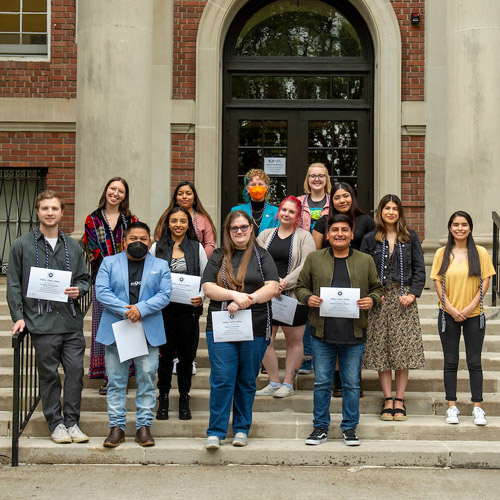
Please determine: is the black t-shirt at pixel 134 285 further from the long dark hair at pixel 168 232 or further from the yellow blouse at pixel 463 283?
the yellow blouse at pixel 463 283

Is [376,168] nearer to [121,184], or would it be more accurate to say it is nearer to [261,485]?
[121,184]

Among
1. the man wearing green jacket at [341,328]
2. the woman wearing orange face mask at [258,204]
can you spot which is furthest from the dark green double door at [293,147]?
the man wearing green jacket at [341,328]

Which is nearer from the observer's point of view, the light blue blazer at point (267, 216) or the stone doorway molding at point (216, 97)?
the light blue blazer at point (267, 216)

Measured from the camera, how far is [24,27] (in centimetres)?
1141

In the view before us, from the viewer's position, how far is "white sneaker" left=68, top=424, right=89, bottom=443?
246 inches

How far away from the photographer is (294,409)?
271 inches

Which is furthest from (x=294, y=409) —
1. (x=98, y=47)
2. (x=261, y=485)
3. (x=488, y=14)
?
(x=488, y=14)

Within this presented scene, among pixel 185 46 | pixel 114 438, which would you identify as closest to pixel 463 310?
pixel 114 438

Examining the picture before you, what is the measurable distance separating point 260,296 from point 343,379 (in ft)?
3.21

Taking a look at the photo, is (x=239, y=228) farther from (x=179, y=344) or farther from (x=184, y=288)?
(x=179, y=344)

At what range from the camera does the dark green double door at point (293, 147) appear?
1130 cm

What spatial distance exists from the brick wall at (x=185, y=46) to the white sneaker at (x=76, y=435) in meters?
5.94

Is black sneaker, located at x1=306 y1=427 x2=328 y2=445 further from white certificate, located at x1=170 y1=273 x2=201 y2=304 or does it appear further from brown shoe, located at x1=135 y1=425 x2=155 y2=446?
white certificate, located at x1=170 y1=273 x2=201 y2=304

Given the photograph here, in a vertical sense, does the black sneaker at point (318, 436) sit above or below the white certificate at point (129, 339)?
below
